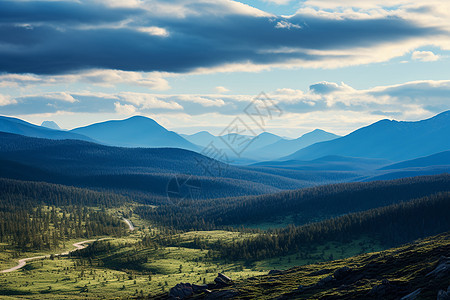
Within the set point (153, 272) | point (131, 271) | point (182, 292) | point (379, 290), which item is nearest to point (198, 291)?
point (182, 292)

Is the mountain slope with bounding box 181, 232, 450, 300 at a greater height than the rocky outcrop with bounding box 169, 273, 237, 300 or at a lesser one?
greater

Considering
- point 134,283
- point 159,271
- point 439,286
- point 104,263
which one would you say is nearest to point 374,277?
point 439,286

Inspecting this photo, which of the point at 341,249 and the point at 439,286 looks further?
the point at 341,249

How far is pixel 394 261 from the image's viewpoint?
267 ft

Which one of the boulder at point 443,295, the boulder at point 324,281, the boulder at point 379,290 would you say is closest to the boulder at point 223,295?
the boulder at point 324,281

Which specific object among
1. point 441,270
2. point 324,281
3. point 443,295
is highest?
point 443,295

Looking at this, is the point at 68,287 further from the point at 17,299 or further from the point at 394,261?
the point at 394,261

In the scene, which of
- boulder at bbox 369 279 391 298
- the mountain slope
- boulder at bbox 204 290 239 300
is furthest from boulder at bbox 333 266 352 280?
boulder at bbox 204 290 239 300

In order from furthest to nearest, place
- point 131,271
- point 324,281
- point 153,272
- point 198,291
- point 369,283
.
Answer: point 131,271 < point 153,272 < point 198,291 < point 324,281 < point 369,283

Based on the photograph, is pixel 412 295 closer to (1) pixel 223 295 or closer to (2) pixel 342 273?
(2) pixel 342 273

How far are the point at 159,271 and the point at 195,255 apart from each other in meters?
29.5

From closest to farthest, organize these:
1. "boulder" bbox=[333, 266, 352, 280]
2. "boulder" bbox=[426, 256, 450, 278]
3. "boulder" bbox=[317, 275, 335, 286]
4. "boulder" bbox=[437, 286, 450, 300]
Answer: "boulder" bbox=[437, 286, 450, 300]
"boulder" bbox=[426, 256, 450, 278]
"boulder" bbox=[317, 275, 335, 286]
"boulder" bbox=[333, 266, 352, 280]

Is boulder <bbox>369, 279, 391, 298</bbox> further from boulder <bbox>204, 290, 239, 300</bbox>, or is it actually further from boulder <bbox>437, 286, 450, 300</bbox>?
boulder <bbox>204, 290, 239, 300</bbox>

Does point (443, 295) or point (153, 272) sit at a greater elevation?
point (443, 295)
